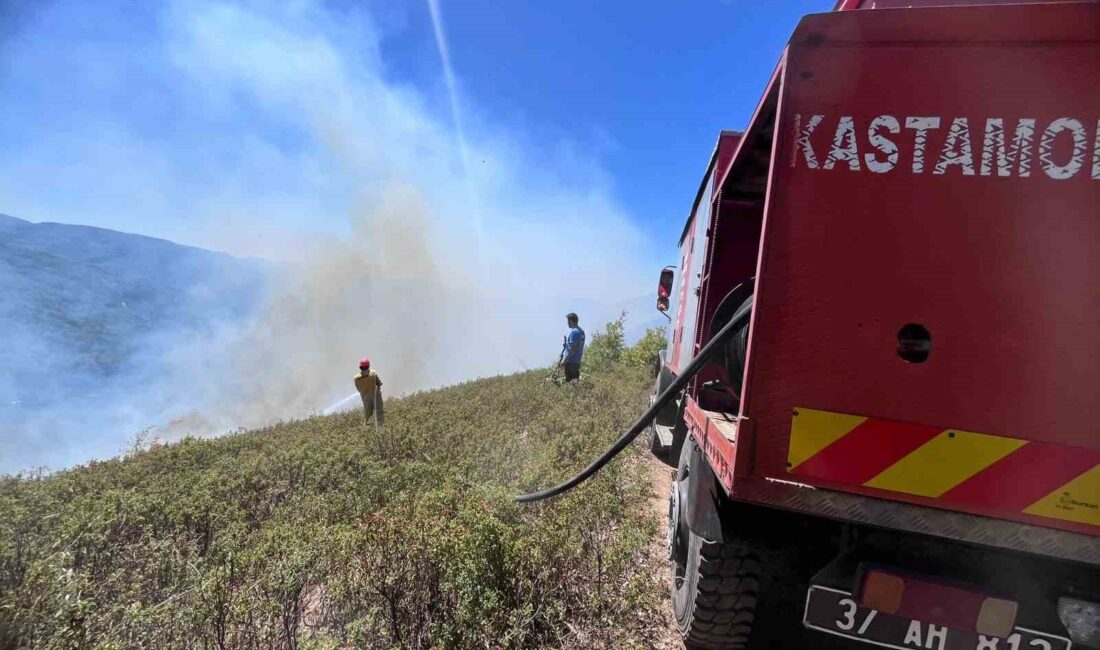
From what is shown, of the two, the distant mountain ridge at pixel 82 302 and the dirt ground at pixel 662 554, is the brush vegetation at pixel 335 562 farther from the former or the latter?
the distant mountain ridge at pixel 82 302

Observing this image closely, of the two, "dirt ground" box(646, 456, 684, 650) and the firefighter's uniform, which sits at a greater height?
the firefighter's uniform

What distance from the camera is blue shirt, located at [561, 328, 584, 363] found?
31.9 ft

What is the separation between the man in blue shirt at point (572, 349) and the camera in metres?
9.65

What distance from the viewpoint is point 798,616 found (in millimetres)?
3127

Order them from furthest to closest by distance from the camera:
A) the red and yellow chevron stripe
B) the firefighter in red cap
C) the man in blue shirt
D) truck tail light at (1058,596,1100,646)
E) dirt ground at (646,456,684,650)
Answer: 1. the man in blue shirt
2. the firefighter in red cap
3. dirt ground at (646,456,684,650)
4. truck tail light at (1058,596,1100,646)
5. the red and yellow chevron stripe

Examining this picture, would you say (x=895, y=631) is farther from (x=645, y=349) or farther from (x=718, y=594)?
(x=645, y=349)

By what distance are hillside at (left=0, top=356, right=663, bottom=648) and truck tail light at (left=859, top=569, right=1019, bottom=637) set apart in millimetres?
1260

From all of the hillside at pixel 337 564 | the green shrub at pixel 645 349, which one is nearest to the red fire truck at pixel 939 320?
the hillside at pixel 337 564

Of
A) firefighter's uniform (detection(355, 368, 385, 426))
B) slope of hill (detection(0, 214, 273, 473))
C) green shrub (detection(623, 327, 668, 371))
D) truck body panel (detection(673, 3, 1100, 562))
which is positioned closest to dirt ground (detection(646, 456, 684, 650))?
truck body panel (detection(673, 3, 1100, 562))

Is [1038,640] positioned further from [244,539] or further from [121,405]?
[121,405]

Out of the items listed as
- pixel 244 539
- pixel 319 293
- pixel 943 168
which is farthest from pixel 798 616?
pixel 319 293

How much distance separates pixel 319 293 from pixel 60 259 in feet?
81.3

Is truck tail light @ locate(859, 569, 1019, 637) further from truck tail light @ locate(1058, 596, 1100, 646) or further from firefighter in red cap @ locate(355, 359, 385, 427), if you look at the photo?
firefighter in red cap @ locate(355, 359, 385, 427)

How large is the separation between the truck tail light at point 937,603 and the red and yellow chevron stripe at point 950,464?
1.39 ft
